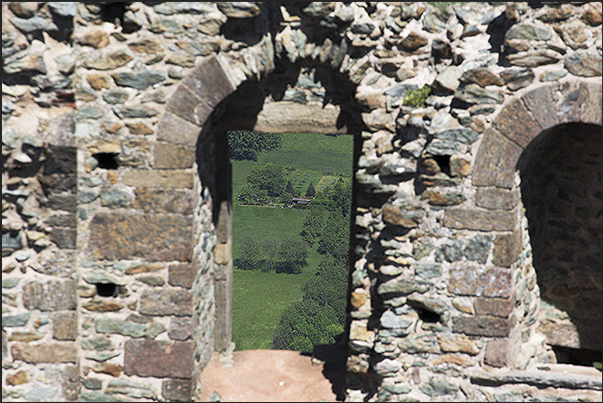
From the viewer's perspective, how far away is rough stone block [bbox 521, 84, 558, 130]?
5.10 meters

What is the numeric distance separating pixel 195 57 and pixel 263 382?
322 centimetres

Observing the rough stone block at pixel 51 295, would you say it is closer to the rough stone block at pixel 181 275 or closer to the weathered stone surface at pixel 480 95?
the rough stone block at pixel 181 275

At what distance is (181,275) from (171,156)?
3.32 feet

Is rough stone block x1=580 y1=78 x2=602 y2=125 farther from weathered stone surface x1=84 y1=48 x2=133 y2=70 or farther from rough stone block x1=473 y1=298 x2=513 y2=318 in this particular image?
weathered stone surface x1=84 y1=48 x2=133 y2=70

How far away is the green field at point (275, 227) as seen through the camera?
2700cm

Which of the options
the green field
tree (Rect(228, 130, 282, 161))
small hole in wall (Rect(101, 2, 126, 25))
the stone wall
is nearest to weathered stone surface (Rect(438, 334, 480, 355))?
the stone wall

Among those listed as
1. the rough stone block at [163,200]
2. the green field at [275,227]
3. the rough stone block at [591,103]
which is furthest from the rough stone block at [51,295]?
the green field at [275,227]

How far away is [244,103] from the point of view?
6.07m

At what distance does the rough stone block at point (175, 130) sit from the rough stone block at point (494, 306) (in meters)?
2.80

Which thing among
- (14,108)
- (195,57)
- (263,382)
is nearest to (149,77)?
(195,57)

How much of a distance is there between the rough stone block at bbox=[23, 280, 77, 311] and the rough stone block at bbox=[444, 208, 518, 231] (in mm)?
3262

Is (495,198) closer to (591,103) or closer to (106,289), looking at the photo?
(591,103)

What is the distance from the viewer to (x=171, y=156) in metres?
5.25

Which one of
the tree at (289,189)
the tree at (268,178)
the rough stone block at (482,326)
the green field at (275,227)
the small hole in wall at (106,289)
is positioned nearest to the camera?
the rough stone block at (482,326)
